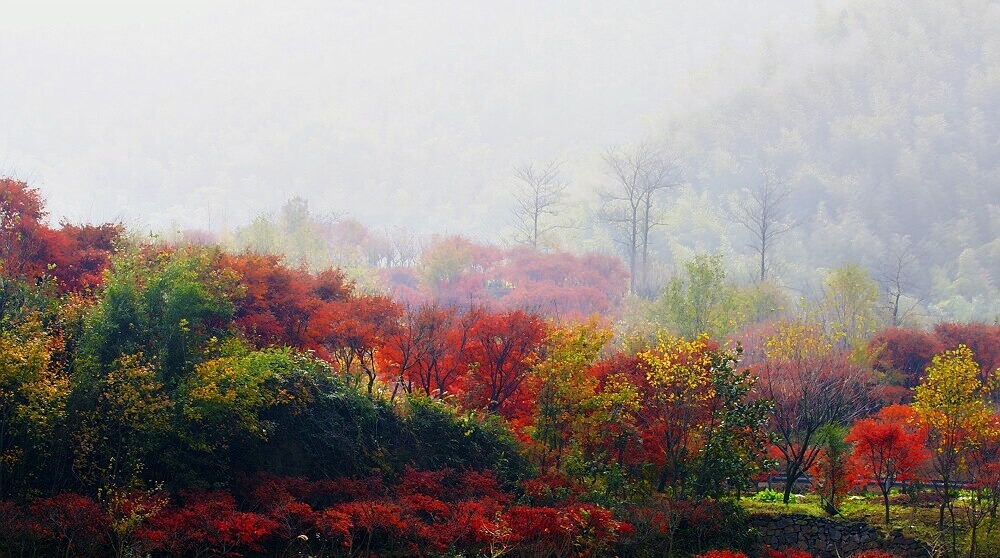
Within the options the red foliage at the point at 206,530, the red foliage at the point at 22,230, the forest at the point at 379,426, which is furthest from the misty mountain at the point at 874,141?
the red foliage at the point at 206,530

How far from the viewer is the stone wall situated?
23.6 meters

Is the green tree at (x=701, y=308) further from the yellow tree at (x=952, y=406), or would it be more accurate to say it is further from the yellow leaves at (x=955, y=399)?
the yellow leaves at (x=955, y=399)

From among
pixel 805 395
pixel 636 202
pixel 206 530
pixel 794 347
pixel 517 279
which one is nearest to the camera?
pixel 206 530

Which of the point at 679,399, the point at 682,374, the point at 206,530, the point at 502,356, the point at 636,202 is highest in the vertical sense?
the point at 636,202

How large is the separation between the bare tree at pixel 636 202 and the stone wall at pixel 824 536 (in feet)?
160

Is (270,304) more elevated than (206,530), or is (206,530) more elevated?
(270,304)

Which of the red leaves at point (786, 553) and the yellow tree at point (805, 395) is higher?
the yellow tree at point (805, 395)

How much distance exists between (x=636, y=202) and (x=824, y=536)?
277ft

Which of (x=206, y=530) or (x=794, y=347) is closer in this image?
(x=206, y=530)

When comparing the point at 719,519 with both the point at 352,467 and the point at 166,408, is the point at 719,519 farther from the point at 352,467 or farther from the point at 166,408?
the point at 166,408

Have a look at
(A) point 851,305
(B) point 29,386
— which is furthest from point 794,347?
(B) point 29,386

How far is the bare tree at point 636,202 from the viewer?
257ft

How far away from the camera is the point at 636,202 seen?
350 feet

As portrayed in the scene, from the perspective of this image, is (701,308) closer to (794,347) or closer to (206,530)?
(794,347)
